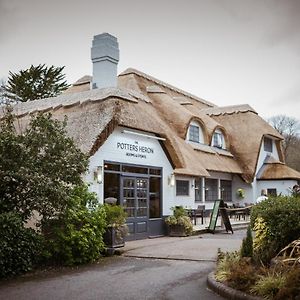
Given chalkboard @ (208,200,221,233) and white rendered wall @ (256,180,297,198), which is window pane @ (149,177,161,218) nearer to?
chalkboard @ (208,200,221,233)

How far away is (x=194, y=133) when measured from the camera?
26.4 meters

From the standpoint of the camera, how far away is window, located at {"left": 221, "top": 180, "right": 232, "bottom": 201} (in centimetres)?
2941

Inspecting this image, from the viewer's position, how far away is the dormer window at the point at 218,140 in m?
28.9

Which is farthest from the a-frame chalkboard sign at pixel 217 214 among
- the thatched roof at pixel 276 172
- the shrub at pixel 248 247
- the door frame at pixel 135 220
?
the thatched roof at pixel 276 172

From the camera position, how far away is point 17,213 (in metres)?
10.5

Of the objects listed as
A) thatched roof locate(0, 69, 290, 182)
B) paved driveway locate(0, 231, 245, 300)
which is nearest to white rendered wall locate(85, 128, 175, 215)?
thatched roof locate(0, 69, 290, 182)

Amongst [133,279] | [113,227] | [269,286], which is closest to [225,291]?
[269,286]

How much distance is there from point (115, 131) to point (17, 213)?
5.76 m

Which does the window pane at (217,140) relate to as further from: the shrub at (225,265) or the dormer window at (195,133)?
the shrub at (225,265)

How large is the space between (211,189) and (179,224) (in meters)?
10.7

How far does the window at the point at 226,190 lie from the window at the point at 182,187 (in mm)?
6536

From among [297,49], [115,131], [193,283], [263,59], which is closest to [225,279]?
[193,283]

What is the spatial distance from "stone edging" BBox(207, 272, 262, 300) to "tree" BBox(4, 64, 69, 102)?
31361 mm

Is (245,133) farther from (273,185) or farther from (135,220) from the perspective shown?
(135,220)
